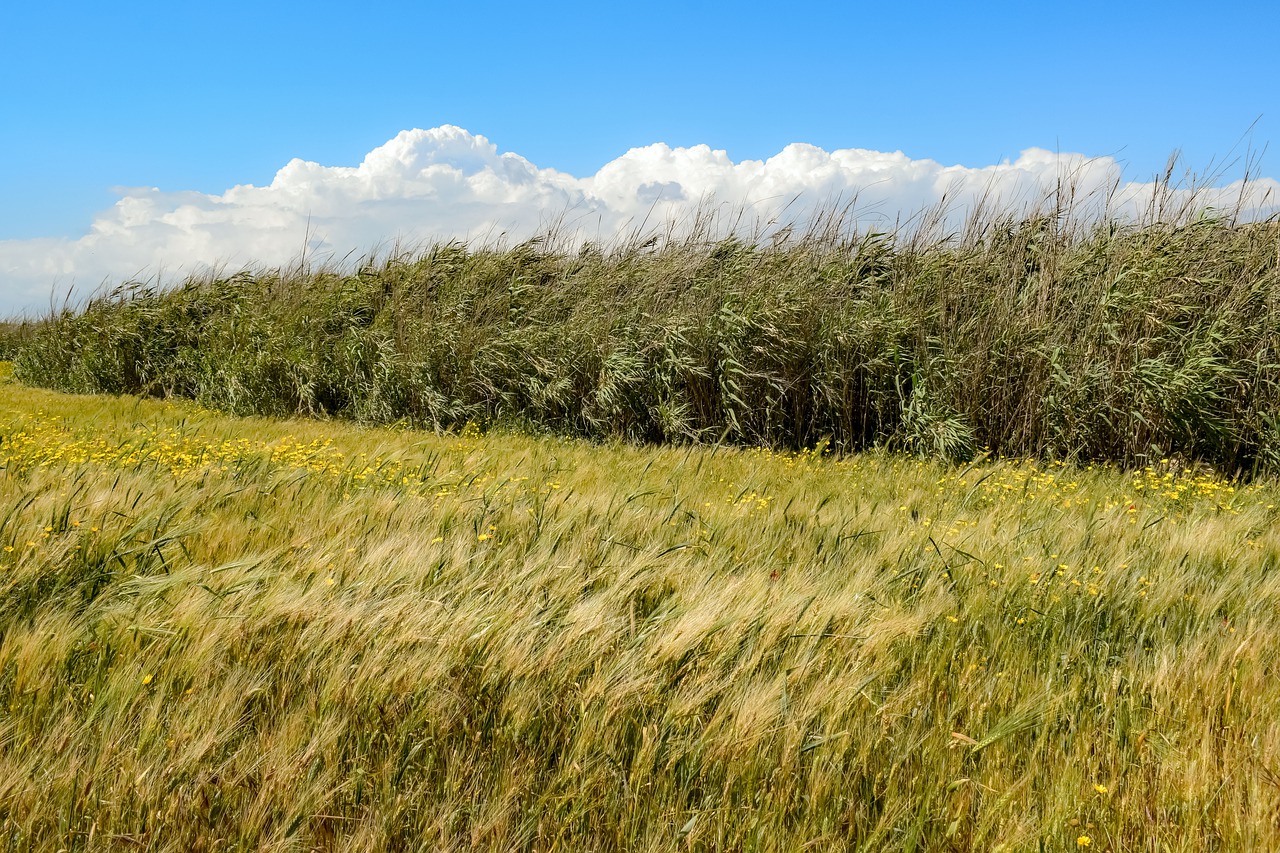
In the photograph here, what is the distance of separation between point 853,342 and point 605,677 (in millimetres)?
5937

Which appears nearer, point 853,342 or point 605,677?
point 605,677

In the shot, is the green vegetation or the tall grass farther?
the tall grass

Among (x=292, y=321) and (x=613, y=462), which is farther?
(x=292, y=321)

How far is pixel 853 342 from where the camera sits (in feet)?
25.3

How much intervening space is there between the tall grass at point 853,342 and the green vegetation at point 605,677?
316cm

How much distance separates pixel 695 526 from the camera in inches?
164

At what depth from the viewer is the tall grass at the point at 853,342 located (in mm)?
7016

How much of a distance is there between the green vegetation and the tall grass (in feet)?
10.4

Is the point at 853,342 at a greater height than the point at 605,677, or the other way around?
the point at 853,342

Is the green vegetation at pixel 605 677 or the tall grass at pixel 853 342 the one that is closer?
the green vegetation at pixel 605 677

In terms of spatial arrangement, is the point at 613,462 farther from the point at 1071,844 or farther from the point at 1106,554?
the point at 1071,844

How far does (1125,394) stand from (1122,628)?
4629 millimetres

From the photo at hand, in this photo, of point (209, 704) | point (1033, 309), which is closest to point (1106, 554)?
point (209, 704)

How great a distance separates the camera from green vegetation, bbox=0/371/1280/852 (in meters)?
1.94
